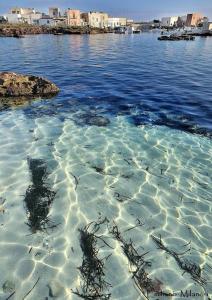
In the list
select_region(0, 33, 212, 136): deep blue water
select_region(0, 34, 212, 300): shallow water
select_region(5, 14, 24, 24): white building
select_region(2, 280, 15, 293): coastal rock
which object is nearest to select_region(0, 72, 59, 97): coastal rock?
select_region(0, 33, 212, 136): deep blue water

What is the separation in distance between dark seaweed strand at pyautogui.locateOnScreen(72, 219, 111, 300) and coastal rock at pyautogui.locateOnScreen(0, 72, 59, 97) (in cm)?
1171

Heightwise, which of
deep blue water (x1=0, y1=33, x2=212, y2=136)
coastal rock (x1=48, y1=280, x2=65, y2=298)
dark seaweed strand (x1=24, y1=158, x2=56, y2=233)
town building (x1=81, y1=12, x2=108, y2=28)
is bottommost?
town building (x1=81, y1=12, x2=108, y2=28)

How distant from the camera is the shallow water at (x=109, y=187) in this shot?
525 cm

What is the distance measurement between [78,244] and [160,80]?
18580 mm

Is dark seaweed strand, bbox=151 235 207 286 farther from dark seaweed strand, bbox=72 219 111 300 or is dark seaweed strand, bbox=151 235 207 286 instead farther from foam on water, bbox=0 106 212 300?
dark seaweed strand, bbox=72 219 111 300

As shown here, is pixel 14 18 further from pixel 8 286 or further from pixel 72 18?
pixel 8 286

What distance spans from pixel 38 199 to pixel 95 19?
18704 cm

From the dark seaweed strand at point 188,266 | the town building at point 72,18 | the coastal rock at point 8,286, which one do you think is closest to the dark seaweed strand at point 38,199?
the coastal rock at point 8,286

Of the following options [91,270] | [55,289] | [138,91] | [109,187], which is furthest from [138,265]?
[138,91]

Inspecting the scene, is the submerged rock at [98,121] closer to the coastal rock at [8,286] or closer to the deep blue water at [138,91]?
the deep blue water at [138,91]

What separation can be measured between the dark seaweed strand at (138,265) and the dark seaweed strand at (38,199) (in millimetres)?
1551

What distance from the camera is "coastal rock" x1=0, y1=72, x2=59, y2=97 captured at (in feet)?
51.7

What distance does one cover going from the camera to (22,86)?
16.0 m

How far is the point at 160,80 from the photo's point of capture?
2202cm
